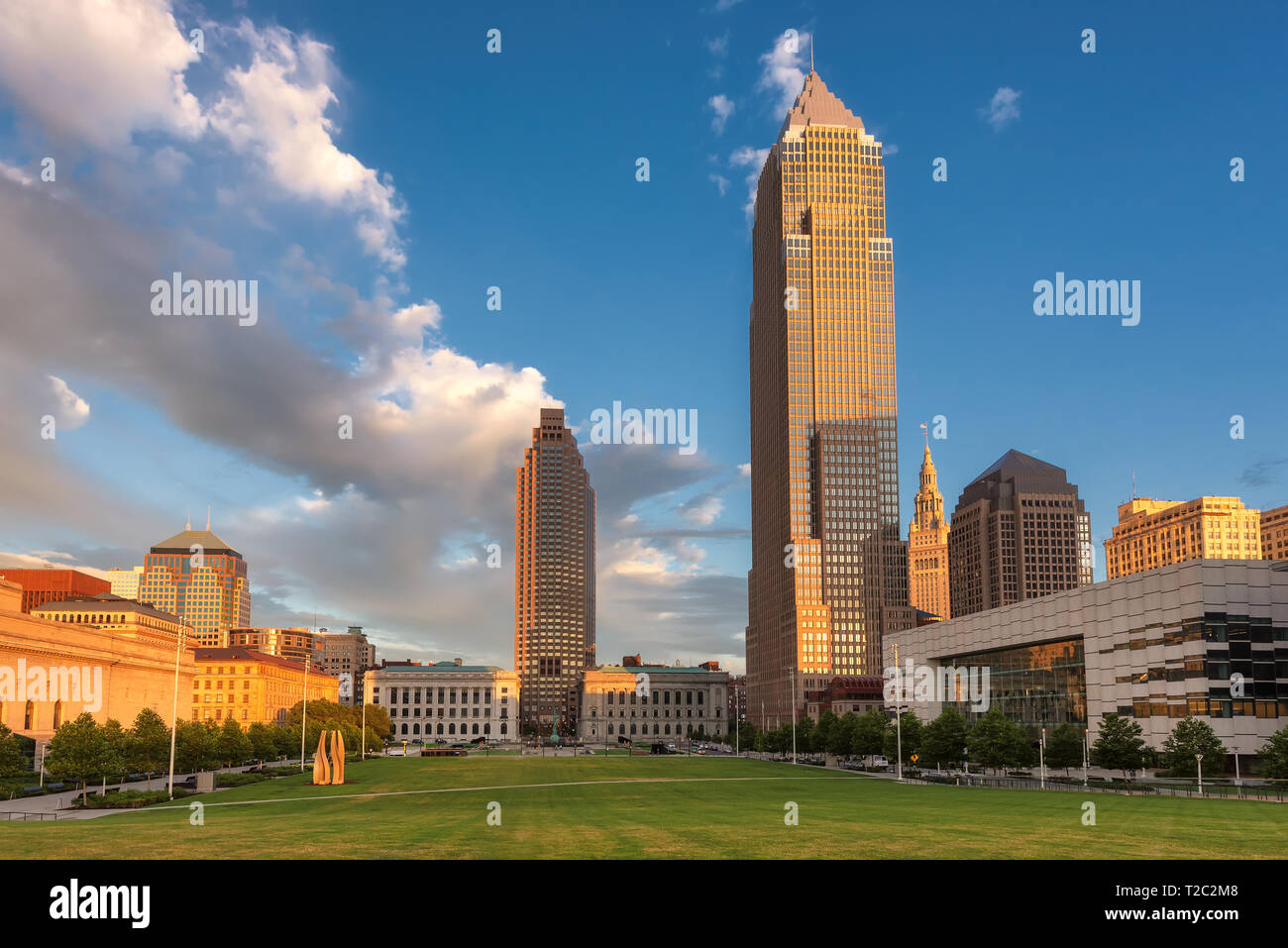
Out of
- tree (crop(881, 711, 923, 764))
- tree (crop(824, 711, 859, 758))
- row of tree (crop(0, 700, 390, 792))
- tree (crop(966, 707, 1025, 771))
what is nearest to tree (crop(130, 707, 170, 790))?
row of tree (crop(0, 700, 390, 792))

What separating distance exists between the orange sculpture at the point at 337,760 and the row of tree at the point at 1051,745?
51.8 meters

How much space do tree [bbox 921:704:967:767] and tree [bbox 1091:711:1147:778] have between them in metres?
14.0

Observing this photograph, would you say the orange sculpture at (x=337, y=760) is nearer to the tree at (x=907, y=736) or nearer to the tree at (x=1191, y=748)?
the tree at (x=907, y=736)

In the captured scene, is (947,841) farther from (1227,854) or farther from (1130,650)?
(1130,650)

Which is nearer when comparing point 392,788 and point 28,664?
point 392,788

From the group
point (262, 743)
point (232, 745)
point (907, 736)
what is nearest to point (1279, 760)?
point (907, 736)

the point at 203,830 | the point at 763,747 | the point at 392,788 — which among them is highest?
the point at 203,830

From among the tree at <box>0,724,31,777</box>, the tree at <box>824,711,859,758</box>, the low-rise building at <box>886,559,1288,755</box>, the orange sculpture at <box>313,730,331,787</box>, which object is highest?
the low-rise building at <box>886,559,1288,755</box>

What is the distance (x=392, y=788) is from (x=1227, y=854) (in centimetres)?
6291

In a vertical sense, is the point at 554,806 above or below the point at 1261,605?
below

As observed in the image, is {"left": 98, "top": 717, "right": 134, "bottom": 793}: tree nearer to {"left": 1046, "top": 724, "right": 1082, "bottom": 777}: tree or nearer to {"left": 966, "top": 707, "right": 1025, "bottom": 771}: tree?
{"left": 966, "top": 707, "right": 1025, "bottom": 771}: tree

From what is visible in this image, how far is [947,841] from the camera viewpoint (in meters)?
39.2

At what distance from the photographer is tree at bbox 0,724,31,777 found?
7756cm
